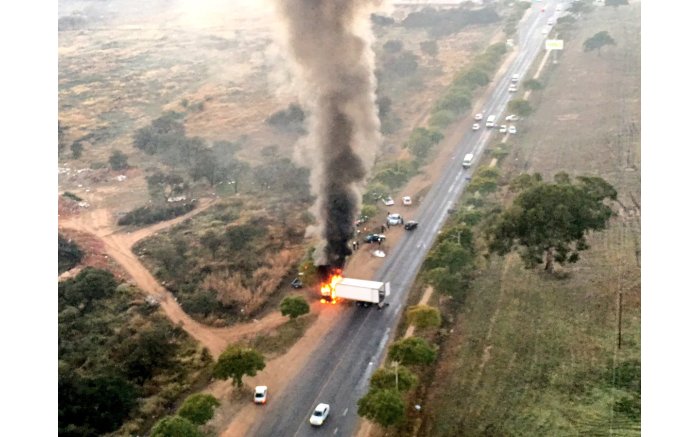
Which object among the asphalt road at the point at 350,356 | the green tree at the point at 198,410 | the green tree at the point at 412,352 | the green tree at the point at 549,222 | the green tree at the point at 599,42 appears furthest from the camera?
the green tree at the point at 599,42

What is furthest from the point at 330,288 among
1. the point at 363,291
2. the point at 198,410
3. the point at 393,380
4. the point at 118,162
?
the point at 118,162

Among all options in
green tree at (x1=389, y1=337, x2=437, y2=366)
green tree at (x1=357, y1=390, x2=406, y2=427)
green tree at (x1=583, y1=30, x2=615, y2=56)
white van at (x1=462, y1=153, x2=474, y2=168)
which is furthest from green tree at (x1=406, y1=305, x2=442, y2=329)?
green tree at (x1=583, y1=30, x2=615, y2=56)

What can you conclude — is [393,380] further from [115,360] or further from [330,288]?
[115,360]

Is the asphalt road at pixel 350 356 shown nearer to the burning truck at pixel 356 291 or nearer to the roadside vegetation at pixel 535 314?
the burning truck at pixel 356 291

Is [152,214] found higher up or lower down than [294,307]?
lower down

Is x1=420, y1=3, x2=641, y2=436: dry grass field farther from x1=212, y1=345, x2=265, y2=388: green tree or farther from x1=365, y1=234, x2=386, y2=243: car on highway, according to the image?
x1=212, y1=345, x2=265, y2=388: green tree

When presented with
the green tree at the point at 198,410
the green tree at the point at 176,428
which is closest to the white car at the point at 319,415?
the green tree at the point at 198,410

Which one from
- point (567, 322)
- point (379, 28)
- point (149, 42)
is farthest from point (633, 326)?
point (149, 42)

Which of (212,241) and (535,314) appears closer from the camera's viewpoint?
(535,314)

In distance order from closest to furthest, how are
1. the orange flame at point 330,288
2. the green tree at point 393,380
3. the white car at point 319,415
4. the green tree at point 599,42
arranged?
the white car at point 319,415 < the green tree at point 393,380 < the orange flame at point 330,288 < the green tree at point 599,42
